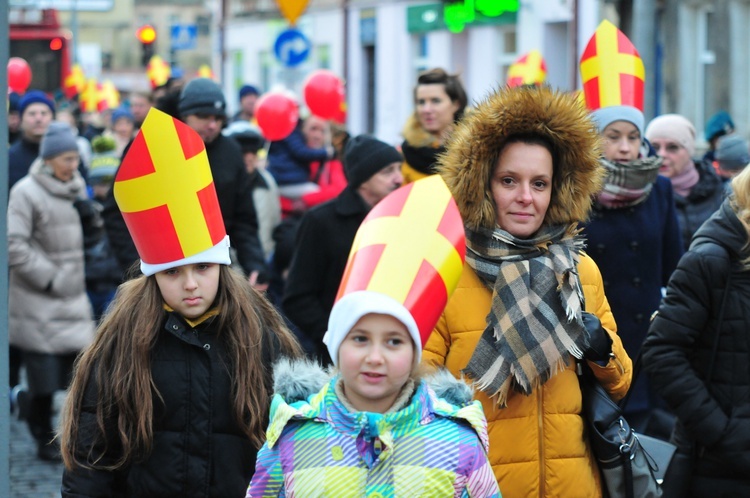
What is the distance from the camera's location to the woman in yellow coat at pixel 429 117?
7543 mm

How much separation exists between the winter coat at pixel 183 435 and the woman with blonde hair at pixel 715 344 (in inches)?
60.8

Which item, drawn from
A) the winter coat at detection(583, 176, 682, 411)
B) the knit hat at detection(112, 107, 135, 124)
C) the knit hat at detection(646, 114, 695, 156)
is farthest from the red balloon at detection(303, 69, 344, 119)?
the winter coat at detection(583, 176, 682, 411)

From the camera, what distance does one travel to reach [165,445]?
4.25 metres

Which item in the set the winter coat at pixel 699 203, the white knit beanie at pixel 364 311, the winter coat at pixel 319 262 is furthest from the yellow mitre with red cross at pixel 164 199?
the winter coat at pixel 699 203

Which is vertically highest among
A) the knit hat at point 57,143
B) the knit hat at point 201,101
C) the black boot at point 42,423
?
the knit hat at point 201,101

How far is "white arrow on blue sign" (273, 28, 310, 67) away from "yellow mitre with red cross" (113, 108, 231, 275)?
15015mm

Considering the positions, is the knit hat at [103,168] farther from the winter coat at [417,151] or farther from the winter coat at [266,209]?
the winter coat at [417,151]

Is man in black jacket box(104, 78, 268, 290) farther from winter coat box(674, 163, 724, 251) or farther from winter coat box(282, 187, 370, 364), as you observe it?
winter coat box(674, 163, 724, 251)

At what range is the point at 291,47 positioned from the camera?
19.3 meters

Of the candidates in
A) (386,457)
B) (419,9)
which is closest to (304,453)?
(386,457)

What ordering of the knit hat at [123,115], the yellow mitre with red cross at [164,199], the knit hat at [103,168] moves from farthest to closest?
the knit hat at [123,115]
the knit hat at [103,168]
the yellow mitre with red cross at [164,199]

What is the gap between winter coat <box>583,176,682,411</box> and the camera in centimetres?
622

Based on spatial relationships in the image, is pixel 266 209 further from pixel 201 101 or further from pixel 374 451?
pixel 374 451

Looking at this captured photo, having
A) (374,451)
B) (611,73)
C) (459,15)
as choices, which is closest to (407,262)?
(374,451)
